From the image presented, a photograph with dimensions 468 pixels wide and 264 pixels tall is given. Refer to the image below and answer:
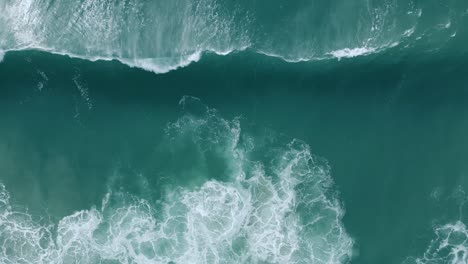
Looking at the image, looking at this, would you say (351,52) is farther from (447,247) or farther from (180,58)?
(447,247)

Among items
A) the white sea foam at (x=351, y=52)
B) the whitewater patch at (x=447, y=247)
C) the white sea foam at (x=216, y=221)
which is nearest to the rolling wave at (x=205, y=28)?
the white sea foam at (x=351, y=52)

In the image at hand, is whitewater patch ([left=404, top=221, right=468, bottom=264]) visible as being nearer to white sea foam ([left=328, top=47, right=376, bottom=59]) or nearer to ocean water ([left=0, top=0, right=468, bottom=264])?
ocean water ([left=0, top=0, right=468, bottom=264])

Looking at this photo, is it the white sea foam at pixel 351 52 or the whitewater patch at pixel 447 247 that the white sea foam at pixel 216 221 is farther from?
the white sea foam at pixel 351 52

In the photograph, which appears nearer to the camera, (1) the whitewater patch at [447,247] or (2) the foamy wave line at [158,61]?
(1) the whitewater patch at [447,247]

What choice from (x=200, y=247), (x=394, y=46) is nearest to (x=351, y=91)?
(x=394, y=46)

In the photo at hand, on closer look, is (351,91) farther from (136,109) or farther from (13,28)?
(13,28)
